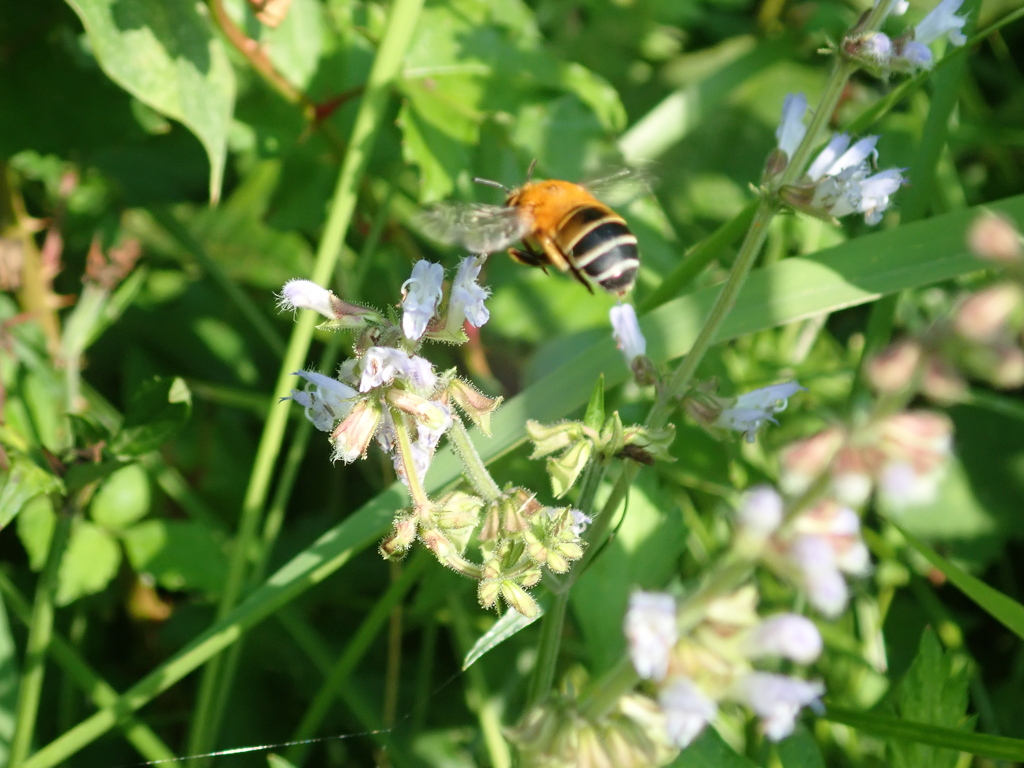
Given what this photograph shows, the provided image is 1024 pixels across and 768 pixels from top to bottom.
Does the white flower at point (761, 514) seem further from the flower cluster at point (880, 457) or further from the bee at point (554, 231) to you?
the bee at point (554, 231)

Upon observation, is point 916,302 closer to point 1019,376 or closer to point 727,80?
point 727,80

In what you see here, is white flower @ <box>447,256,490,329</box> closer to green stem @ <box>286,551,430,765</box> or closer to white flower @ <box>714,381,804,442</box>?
white flower @ <box>714,381,804,442</box>

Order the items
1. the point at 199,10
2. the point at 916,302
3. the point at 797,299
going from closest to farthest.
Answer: the point at 797,299 → the point at 199,10 → the point at 916,302

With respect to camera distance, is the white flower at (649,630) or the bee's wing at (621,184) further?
the bee's wing at (621,184)

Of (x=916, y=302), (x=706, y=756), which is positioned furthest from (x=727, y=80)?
(x=706, y=756)

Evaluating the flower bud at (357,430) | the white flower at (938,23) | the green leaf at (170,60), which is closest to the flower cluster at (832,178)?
the white flower at (938,23)

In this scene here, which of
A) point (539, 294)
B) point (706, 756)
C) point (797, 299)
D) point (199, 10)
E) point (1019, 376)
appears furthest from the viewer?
point (539, 294)

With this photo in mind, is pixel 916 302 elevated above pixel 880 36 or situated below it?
below
